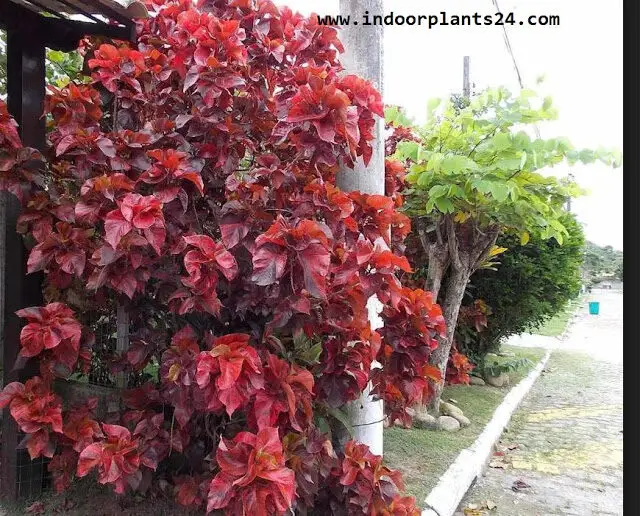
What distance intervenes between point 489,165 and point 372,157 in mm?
1048

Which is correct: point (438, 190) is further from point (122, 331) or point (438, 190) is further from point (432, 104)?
point (122, 331)

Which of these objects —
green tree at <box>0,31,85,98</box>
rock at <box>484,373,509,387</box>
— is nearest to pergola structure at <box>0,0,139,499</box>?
green tree at <box>0,31,85,98</box>

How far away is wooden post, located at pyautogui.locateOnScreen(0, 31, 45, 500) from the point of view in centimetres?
271

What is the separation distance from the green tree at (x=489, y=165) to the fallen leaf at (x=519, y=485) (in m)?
1.75

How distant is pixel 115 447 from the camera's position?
7.09 feet

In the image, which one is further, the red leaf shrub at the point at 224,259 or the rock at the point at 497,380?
the rock at the point at 497,380

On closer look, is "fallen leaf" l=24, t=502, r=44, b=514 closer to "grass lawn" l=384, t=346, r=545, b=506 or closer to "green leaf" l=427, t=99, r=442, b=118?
"grass lawn" l=384, t=346, r=545, b=506

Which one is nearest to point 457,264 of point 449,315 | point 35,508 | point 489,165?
point 449,315

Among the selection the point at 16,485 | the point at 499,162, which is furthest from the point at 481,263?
the point at 16,485

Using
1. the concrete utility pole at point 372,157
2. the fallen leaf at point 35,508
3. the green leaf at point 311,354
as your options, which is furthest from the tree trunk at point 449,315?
the fallen leaf at point 35,508

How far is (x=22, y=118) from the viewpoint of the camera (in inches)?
106

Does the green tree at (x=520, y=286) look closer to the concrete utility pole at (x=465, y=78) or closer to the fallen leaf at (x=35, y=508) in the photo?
the concrete utility pole at (x=465, y=78)

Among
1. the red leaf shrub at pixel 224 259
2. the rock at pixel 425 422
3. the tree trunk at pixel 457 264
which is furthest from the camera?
the tree trunk at pixel 457 264

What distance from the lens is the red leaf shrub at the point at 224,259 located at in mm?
1863
